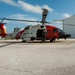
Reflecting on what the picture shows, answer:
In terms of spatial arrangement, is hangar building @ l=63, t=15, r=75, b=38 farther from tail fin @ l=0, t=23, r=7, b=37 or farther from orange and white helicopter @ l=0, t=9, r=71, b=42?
tail fin @ l=0, t=23, r=7, b=37

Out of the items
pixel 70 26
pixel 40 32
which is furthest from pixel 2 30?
pixel 70 26

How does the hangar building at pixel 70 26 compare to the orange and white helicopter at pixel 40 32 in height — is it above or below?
above

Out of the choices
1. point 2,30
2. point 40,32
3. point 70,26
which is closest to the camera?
point 40,32

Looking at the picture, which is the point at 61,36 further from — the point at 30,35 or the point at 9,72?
the point at 9,72

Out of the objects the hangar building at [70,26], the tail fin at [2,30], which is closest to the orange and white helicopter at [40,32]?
the tail fin at [2,30]

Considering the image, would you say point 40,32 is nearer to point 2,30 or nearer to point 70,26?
point 2,30

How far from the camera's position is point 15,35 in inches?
1104

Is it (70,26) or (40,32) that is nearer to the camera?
(40,32)

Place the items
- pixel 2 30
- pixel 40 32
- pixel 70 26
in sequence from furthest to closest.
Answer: pixel 70 26
pixel 2 30
pixel 40 32

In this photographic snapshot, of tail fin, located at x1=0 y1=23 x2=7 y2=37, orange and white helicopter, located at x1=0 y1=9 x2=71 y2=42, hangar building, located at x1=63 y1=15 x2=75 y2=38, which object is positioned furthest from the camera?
hangar building, located at x1=63 y1=15 x2=75 y2=38

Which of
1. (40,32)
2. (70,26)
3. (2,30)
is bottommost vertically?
(40,32)

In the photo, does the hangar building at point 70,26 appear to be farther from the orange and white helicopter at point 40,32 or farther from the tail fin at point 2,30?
the tail fin at point 2,30

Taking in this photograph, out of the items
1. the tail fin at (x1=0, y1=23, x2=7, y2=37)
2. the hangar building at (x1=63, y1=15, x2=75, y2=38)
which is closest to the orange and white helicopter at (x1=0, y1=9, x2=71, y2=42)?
the tail fin at (x1=0, y1=23, x2=7, y2=37)

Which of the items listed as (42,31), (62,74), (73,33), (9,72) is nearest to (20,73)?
(9,72)
